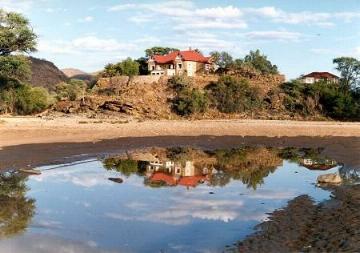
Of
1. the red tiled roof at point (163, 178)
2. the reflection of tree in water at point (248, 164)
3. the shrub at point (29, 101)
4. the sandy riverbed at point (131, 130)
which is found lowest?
the red tiled roof at point (163, 178)

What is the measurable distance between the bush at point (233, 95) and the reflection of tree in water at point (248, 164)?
23.9m

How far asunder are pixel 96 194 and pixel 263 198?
5.91 metres

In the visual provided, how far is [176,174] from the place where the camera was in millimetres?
21297

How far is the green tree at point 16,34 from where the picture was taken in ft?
168

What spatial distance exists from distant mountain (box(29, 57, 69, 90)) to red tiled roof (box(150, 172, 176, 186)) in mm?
99335

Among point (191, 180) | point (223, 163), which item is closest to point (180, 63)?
point (223, 163)

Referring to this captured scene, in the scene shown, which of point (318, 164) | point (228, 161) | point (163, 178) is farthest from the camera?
point (228, 161)

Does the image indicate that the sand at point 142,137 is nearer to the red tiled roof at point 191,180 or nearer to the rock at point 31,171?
the rock at point 31,171

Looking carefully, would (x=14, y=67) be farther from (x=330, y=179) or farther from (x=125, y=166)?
(x=330, y=179)

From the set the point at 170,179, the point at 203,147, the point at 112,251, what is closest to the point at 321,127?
the point at 203,147

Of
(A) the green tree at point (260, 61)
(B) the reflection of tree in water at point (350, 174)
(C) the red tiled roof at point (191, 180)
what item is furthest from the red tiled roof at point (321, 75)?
(C) the red tiled roof at point (191, 180)

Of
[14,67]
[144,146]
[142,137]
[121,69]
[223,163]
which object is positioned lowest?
[223,163]

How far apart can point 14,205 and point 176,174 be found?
8.25 meters

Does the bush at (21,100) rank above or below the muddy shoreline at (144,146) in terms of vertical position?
above
